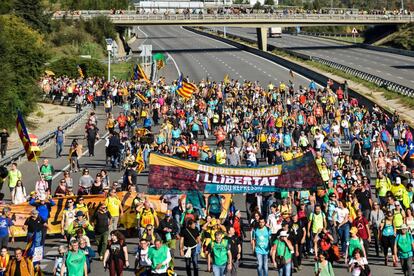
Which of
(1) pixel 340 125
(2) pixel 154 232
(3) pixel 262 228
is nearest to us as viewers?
(3) pixel 262 228

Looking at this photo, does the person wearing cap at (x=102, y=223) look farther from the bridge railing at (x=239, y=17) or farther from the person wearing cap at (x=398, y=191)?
the bridge railing at (x=239, y=17)

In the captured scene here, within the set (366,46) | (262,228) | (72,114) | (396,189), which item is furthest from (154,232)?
(366,46)

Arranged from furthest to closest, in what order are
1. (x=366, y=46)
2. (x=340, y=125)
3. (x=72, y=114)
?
(x=366, y=46)
(x=72, y=114)
(x=340, y=125)

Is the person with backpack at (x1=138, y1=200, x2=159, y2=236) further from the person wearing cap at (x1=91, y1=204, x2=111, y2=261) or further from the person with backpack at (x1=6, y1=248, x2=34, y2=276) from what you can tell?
the person with backpack at (x1=6, y1=248, x2=34, y2=276)

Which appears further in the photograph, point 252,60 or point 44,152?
point 252,60

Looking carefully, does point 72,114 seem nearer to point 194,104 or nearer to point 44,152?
point 194,104

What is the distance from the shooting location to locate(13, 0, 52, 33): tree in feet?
315

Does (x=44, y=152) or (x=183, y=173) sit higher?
(x=183, y=173)

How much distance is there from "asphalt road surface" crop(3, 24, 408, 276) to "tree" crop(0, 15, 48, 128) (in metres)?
3.66

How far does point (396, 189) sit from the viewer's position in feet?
64.9

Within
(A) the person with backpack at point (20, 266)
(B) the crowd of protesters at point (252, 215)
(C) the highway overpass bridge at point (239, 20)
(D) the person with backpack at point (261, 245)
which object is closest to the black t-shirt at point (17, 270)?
(A) the person with backpack at point (20, 266)

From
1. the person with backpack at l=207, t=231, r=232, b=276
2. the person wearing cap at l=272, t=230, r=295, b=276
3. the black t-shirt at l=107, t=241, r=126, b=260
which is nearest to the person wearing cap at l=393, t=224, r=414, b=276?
the person wearing cap at l=272, t=230, r=295, b=276

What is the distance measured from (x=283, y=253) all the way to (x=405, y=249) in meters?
2.30

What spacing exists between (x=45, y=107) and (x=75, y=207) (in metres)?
38.0
